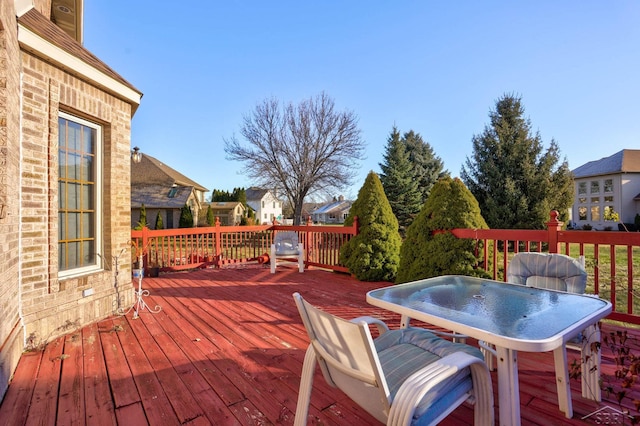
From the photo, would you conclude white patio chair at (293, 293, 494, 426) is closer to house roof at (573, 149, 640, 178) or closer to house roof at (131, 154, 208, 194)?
house roof at (131, 154, 208, 194)

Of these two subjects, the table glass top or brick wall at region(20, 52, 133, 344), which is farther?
brick wall at region(20, 52, 133, 344)

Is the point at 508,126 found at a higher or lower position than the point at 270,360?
higher

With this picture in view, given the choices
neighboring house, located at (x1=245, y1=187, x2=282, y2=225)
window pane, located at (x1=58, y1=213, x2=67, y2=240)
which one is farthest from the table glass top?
neighboring house, located at (x1=245, y1=187, x2=282, y2=225)

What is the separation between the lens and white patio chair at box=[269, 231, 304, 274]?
6.32 m

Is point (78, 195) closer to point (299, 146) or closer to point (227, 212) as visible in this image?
point (299, 146)

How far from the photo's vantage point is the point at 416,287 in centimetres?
231

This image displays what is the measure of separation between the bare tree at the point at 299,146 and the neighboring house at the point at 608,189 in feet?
66.0

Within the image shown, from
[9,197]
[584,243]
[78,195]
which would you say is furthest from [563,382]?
[78,195]

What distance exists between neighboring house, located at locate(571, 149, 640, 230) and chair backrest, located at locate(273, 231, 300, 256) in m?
25.7

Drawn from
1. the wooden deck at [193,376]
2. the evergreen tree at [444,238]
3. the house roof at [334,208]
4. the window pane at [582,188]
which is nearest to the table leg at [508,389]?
the wooden deck at [193,376]

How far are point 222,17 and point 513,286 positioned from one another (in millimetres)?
9333

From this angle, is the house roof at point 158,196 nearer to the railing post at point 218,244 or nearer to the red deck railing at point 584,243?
the railing post at point 218,244

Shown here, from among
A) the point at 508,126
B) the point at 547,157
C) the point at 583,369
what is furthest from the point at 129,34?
the point at 547,157

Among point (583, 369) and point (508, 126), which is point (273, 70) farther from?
point (583, 369)
